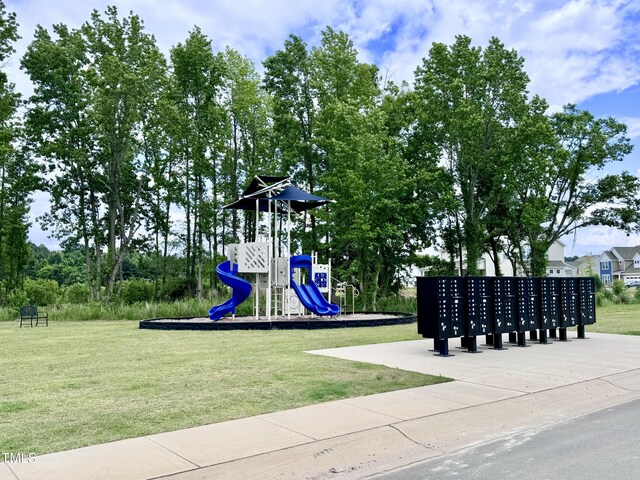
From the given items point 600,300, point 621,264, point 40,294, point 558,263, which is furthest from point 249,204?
point 621,264

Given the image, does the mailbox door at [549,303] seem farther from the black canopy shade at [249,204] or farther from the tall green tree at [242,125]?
the tall green tree at [242,125]

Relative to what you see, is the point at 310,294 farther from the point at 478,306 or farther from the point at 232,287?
the point at 478,306

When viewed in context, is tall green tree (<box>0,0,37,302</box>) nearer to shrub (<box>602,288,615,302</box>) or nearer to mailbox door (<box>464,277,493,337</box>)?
mailbox door (<box>464,277,493,337</box>)

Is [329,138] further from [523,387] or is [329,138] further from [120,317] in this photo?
[523,387]

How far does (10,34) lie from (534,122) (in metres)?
32.3

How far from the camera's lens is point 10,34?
2884 centimetres

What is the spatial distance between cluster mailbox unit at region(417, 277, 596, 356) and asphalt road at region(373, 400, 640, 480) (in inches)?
202

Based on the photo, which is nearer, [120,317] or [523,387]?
[523,387]

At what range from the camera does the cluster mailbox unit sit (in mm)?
11547

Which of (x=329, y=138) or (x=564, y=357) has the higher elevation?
(x=329, y=138)

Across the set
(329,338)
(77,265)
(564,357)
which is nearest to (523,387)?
(564,357)

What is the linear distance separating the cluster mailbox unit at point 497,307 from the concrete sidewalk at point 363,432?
1813 mm

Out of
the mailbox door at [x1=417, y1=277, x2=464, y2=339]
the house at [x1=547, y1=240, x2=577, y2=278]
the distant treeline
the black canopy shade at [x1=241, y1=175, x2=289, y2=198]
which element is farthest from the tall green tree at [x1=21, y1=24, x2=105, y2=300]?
the house at [x1=547, y1=240, x2=577, y2=278]

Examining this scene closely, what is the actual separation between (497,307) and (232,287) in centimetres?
1072
